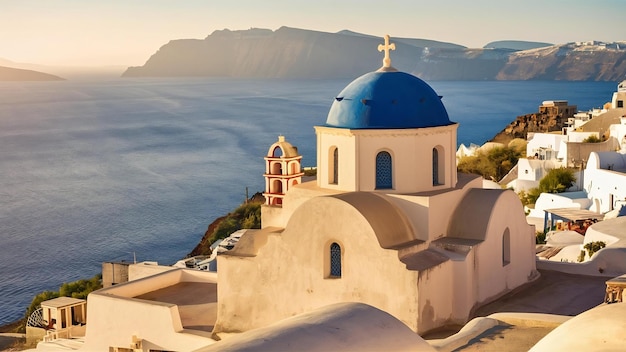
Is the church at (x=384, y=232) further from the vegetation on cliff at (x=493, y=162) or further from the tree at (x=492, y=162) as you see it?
the tree at (x=492, y=162)

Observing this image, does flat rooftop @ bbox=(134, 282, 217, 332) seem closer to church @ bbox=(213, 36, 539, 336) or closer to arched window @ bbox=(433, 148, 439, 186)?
church @ bbox=(213, 36, 539, 336)

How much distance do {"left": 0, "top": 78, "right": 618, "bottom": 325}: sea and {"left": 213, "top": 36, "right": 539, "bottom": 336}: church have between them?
75.7 feet

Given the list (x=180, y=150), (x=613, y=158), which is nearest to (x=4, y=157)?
(x=180, y=150)

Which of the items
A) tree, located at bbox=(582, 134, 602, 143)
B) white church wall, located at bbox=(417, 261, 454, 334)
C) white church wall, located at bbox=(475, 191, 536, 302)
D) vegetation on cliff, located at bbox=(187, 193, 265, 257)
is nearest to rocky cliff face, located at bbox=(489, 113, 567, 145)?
tree, located at bbox=(582, 134, 602, 143)

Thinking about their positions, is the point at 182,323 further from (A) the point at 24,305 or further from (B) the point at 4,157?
(B) the point at 4,157

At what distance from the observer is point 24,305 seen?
35.2 meters

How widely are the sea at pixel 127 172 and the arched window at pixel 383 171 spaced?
78.7 feet

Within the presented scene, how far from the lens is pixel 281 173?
559 inches

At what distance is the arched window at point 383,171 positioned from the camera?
12422 mm

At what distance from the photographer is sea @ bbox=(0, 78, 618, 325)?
146 ft

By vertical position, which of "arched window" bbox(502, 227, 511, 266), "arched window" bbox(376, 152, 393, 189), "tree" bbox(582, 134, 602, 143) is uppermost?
"arched window" bbox(376, 152, 393, 189)

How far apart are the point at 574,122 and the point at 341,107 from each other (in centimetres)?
3804

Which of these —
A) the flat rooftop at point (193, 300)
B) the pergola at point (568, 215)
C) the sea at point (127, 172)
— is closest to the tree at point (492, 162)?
the sea at point (127, 172)

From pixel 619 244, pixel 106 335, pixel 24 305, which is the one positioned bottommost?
pixel 24 305
